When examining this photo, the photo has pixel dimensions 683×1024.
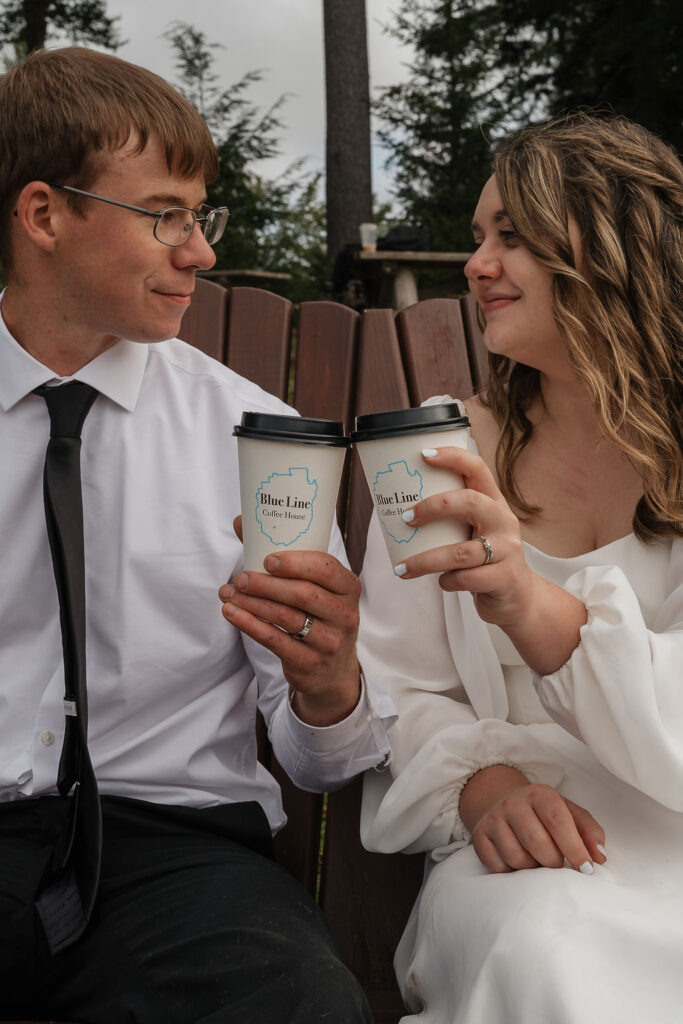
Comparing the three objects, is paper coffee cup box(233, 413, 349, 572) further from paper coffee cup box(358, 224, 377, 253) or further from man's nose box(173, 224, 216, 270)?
paper coffee cup box(358, 224, 377, 253)

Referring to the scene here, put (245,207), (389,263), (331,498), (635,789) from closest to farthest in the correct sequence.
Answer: (331,498) < (635,789) < (389,263) < (245,207)

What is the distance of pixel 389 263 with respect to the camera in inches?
396

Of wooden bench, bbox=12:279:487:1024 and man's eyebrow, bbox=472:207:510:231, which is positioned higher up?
man's eyebrow, bbox=472:207:510:231

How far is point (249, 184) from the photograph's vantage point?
45.5 ft

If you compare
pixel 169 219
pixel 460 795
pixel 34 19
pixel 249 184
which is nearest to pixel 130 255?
pixel 169 219

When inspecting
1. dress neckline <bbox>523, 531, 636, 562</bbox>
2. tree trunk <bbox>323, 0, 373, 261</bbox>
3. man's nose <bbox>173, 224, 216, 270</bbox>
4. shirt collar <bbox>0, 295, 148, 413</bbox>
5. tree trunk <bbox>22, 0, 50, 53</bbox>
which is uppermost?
tree trunk <bbox>22, 0, 50, 53</bbox>

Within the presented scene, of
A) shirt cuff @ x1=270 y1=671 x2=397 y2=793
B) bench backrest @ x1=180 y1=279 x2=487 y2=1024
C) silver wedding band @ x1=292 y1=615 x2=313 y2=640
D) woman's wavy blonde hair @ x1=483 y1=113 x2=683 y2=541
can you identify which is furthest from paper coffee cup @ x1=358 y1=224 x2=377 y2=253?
silver wedding band @ x1=292 y1=615 x2=313 y2=640

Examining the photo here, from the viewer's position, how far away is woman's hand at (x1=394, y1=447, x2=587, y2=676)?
130 cm

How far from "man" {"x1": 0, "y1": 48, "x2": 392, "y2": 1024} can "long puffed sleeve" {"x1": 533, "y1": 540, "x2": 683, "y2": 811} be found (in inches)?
14.3

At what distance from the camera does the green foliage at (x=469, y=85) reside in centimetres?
1408

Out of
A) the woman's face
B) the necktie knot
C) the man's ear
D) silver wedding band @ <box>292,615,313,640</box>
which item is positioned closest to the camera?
silver wedding band @ <box>292,615,313,640</box>


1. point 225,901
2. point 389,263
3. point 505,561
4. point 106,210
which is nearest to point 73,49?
point 106,210

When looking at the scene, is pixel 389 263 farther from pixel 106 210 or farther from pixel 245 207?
pixel 106 210

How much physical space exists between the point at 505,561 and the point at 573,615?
0.22 meters
